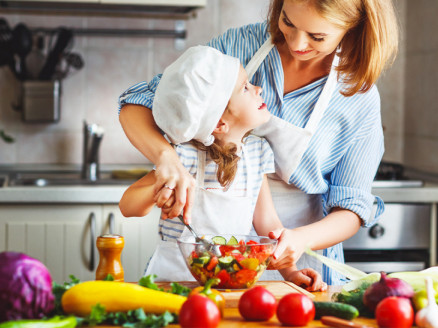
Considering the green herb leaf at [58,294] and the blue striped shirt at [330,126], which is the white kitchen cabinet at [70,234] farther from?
the green herb leaf at [58,294]

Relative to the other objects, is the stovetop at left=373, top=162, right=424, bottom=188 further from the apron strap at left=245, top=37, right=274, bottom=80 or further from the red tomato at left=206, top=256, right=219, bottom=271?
the red tomato at left=206, top=256, right=219, bottom=271

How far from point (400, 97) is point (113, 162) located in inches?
54.9

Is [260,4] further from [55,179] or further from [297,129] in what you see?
[297,129]

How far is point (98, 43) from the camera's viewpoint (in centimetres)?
285

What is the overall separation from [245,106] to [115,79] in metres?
1.58

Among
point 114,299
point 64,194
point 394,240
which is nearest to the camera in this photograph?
point 114,299

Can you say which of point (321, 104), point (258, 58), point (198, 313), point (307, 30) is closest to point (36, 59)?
point (258, 58)

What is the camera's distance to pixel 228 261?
118 cm

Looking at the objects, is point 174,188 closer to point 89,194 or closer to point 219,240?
point 219,240

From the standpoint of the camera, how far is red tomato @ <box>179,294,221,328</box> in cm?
95

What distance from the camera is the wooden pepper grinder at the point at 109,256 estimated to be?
116cm

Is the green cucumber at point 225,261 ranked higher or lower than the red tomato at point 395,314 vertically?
higher

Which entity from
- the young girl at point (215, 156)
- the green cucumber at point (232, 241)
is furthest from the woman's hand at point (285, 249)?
the green cucumber at point (232, 241)

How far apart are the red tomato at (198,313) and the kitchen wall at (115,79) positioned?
78.2 inches
